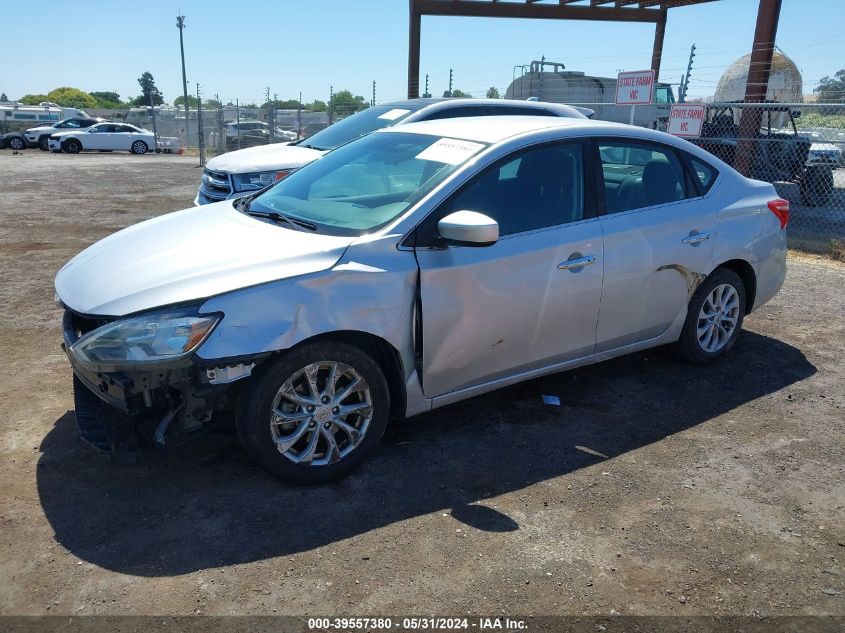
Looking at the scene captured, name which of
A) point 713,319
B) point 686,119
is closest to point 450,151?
point 713,319

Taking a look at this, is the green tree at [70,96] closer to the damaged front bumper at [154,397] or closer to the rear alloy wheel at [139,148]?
the rear alloy wheel at [139,148]

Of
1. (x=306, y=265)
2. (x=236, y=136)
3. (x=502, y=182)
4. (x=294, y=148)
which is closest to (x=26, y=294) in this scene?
(x=294, y=148)

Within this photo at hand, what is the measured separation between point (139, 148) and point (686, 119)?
2554 cm

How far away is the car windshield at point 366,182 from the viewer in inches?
148

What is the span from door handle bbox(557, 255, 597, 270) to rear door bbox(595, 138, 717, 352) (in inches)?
4.9

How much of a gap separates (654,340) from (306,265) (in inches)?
102

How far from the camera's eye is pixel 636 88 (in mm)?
12328

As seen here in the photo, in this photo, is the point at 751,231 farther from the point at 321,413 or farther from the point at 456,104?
the point at 456,104

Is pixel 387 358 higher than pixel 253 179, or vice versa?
pixel 253 179

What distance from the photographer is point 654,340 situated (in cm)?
475

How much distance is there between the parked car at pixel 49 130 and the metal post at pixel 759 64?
2818cm

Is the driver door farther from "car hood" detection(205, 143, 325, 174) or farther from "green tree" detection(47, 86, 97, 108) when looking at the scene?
"green tree" detection(47, 86, 97, 108)

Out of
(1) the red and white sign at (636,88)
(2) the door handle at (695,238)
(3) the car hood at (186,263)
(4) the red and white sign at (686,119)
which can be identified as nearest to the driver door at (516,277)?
(3) the car hood at (186,263)

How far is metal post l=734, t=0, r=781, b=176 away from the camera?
11.9m
